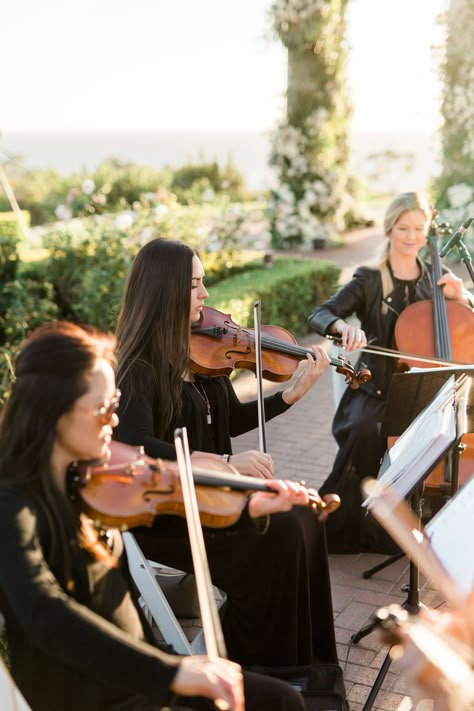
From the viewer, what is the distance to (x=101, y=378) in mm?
1610

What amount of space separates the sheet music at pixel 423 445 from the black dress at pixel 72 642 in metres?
0.61

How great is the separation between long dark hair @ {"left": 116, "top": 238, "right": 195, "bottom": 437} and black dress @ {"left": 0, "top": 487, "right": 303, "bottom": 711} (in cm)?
93

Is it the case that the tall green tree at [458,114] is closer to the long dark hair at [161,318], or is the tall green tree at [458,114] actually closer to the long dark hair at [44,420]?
the long dark hair at [161,318]

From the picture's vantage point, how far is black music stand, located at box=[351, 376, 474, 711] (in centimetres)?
190

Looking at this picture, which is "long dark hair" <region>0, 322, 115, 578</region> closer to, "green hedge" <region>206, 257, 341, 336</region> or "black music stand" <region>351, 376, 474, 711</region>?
"black music stand" <region>351, 376, 474, 711</region>

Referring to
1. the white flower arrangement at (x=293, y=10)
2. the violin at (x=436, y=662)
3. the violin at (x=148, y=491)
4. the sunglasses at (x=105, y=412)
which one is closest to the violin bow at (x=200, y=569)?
the violin at (x=148, y=491)

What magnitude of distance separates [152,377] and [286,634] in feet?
3.03

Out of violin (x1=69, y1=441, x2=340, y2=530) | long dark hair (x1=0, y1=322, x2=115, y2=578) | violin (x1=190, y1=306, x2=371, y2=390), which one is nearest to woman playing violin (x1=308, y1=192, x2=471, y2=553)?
violin (x1=190, y1=306, x2=371, y2=390)

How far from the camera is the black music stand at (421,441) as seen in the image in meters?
1.90

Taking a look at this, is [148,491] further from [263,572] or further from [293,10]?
[293,10]

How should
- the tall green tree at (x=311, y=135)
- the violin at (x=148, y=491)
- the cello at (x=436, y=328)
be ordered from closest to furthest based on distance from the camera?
the violin at (x=148, y=491), the cello at (x=436, y=328), the tall green tree at (x=311, y=135)

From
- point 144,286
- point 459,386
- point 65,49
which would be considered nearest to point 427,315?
point 459,386

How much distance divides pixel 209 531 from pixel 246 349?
1.04m

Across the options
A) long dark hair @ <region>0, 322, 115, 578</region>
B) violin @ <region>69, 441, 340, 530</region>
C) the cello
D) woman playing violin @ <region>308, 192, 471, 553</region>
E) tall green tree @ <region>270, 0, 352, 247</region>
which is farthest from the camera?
tall green tree @ <region>270, 0, 352, 247</region>
